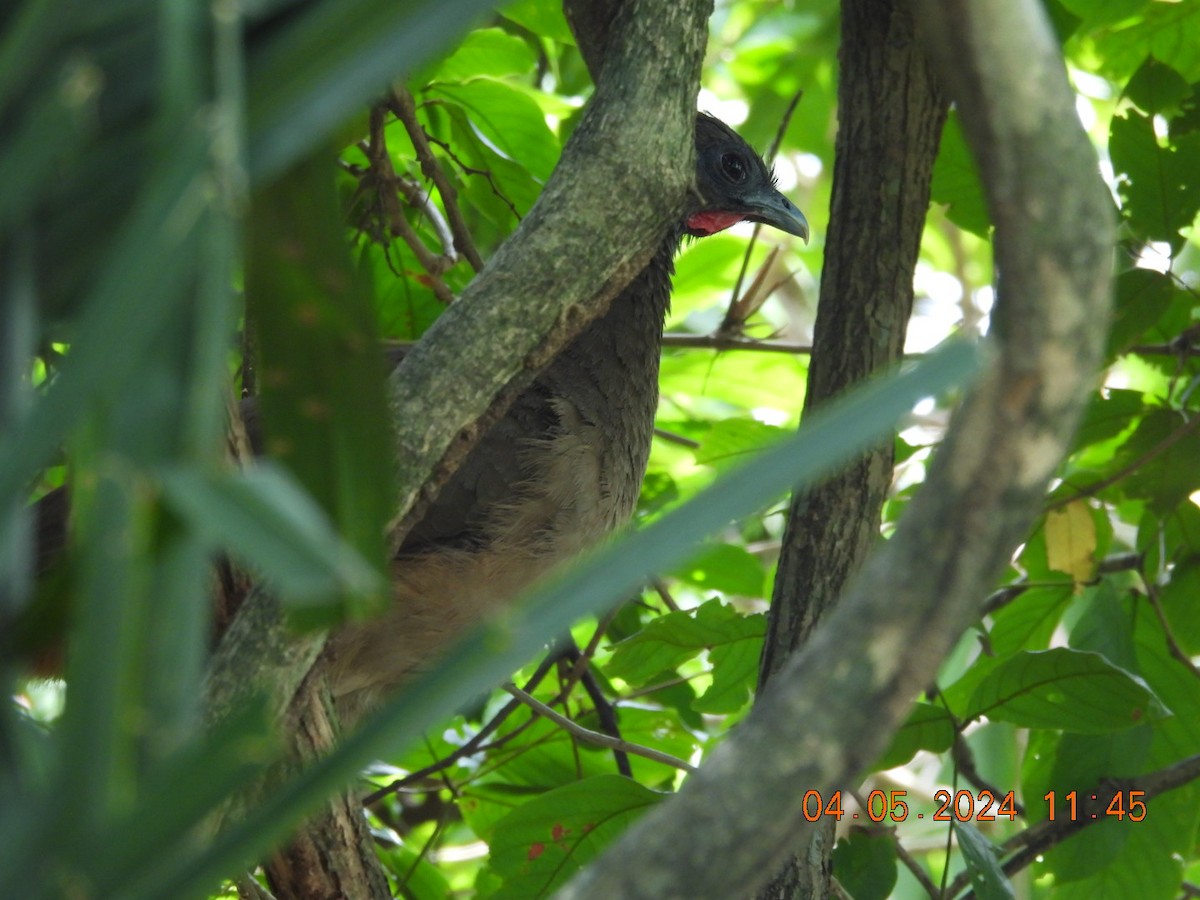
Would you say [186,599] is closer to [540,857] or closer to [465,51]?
[540,857]

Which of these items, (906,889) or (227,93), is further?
(906,889)

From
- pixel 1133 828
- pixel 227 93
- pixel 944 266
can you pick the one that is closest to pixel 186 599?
pixel 227 93

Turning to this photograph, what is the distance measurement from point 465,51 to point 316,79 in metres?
2.46

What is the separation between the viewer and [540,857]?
2.68 m

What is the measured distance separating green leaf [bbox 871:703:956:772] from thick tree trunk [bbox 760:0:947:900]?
0.39 meters

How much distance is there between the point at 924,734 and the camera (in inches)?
108

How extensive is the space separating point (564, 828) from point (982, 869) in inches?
34.1

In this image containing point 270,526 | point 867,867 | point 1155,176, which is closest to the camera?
point 270,526

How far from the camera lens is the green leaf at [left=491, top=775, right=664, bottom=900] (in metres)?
2.64

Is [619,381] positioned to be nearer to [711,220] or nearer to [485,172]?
[485,172]

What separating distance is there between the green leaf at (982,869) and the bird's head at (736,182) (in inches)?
82.5

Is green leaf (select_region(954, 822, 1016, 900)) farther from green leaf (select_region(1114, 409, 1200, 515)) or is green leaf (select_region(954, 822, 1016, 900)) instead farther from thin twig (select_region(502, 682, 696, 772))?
green leaf (select_region(1114, 409, 1200, 515))
